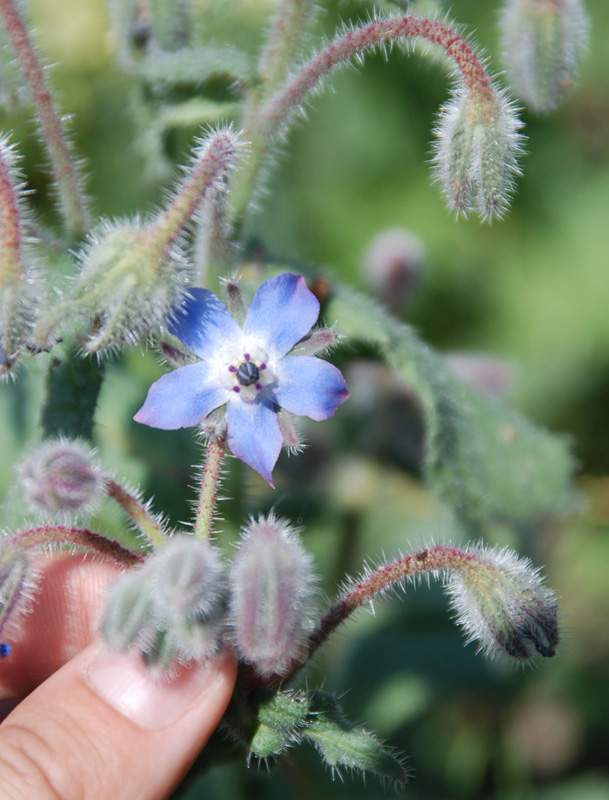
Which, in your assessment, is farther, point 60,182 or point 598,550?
point 598,550

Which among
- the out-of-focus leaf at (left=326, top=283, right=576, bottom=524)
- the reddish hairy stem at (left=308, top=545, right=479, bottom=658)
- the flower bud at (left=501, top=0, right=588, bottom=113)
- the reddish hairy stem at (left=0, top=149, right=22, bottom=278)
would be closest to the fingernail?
the reddish hairy stem at (left=308, top=545, right=479, bottom=658)

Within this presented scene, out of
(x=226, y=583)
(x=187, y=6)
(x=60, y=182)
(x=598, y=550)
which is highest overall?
(x=187, y=6)

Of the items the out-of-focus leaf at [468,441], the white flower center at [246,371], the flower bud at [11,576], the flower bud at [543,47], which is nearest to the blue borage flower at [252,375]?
the white flower center at [246,371]

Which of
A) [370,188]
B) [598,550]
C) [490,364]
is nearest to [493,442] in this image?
[490,364]

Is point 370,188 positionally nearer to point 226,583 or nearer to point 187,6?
point 187,6

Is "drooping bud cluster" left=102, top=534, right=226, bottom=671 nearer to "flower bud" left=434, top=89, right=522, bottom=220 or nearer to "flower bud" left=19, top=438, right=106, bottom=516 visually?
"flower bud" left=19, top=438, right=106, bottom=516

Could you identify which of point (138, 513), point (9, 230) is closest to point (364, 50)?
point (9, 230)

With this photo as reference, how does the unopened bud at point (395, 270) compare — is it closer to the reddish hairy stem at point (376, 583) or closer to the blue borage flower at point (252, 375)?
the blue borage flower at point (252, 375)
